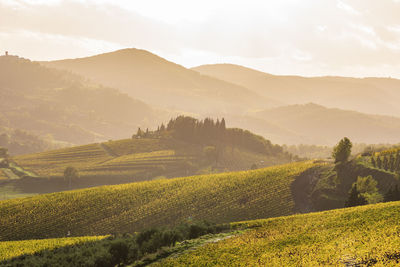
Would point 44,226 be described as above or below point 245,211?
below

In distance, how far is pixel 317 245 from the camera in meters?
30.4

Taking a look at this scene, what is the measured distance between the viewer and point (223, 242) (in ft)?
125

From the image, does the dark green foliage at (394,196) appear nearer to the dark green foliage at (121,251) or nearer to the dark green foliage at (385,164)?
the dark green foliage at (385,164)

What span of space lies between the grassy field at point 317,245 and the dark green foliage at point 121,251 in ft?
24.4

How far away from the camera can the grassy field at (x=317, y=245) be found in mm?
26000

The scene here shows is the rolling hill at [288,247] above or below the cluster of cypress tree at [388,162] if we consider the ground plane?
below

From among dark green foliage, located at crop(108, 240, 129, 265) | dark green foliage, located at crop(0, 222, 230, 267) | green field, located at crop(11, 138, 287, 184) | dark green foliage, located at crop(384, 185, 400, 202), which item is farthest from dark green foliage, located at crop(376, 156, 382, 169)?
green field, located at crop(11, 138, 287, 184)

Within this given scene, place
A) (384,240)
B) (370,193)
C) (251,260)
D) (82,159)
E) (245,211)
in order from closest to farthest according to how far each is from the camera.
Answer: (384,240), (251,260), (370,193), (245,211), (82,159)

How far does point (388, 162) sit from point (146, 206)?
58.4 metres

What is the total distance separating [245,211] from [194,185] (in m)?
20.4

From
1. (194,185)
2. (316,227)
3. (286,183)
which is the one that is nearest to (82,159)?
(194,185)

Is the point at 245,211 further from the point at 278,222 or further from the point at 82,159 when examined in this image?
the point at 82,159

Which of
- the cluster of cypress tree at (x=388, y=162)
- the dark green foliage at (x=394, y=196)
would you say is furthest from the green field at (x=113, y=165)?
the dark green foliage at (x=394, y=196)

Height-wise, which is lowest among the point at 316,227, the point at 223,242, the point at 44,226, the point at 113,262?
the point at 44,226
